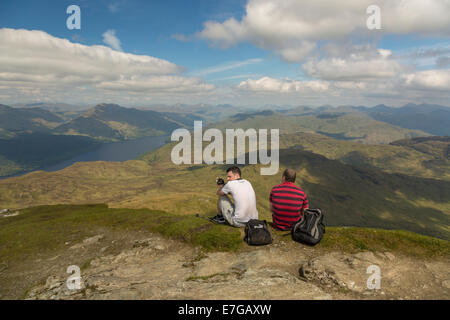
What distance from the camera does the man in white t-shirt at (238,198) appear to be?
15703 mm

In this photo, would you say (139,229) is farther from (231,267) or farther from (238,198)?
(231,267)

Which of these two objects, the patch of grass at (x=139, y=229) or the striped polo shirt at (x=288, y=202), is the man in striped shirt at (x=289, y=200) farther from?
the patch of grass at (x=139, y=229)

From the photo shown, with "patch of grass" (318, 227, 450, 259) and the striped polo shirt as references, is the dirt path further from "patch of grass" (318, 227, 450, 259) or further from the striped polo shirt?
the striped polo shirt

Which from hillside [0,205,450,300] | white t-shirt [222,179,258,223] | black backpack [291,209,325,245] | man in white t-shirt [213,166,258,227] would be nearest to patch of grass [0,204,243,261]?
hillside [0,205,450,300]

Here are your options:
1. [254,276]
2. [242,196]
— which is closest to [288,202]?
[242,196]

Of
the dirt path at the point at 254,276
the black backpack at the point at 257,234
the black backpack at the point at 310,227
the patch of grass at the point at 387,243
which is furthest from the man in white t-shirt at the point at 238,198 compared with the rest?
the patch of grass at the point at 387,243

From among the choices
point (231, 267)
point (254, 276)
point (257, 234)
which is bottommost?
point (231, 267)

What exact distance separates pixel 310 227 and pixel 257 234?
145 inches

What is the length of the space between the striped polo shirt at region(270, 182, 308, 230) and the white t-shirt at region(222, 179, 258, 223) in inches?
62.7

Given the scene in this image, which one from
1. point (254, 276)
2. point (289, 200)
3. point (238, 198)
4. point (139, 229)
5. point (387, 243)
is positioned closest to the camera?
point (254, 276)

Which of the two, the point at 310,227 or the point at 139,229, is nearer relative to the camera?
the point at 310,227

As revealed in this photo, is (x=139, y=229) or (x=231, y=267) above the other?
(x=231, y=267)

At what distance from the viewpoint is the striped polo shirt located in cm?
1482

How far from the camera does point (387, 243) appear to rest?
1463cm
